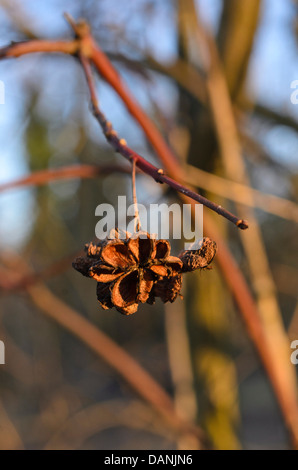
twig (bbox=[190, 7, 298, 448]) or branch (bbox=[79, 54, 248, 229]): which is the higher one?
twig (bbox=[190, 7, 298, 448])

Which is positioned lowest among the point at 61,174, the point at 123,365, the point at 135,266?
the point at 135,266

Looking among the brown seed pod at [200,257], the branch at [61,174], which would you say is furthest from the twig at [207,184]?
the brown seed pod at [200,257]

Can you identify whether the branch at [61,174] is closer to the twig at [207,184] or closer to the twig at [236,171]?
the twig at [207,184]

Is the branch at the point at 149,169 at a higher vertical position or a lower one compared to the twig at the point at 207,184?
lower

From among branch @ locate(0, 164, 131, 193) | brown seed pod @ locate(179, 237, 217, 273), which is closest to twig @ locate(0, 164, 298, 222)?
branch @ locate(0, 164, 131, 193)

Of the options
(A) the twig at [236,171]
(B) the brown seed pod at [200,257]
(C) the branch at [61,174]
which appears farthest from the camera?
(A) the twig at [236,171]

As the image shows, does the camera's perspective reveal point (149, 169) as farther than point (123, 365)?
No

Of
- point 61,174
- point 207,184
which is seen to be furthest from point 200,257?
point 207,184

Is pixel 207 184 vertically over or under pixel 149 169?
over

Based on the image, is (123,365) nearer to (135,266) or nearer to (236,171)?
(236,171)

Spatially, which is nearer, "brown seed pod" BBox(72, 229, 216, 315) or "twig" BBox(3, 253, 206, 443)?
"brown seed pod" BBox(72, 229, 216, 315)

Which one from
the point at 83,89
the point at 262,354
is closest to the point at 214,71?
the point at 262,354

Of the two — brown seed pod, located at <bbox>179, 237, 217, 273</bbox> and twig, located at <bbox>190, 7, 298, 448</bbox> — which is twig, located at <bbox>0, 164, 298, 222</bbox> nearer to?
twig, located at <bbox>190, 7, 298, 448</bbox>
